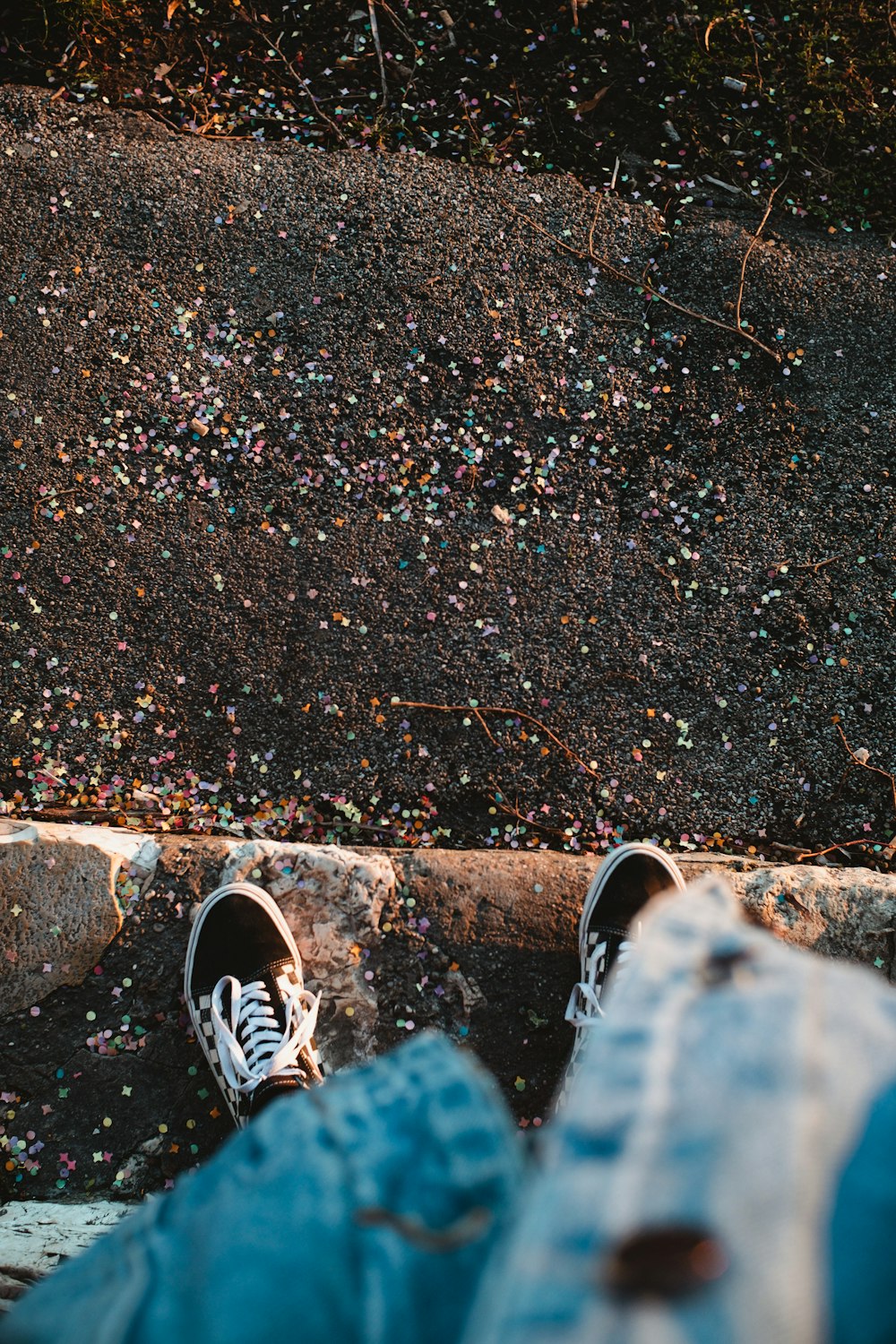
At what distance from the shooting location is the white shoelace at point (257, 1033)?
1666 mm

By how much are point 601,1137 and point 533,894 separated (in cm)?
115

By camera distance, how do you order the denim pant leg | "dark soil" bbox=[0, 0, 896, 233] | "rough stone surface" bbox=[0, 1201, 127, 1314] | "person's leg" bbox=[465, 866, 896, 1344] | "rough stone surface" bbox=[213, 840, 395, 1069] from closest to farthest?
"person's leg" bbox=[465, 866, 896, 1344] → the denim pant leg → "rough stone surface" bbox=[0, 1201, 127, 1314] → "rough stone surface" bbox=[213, 840, 395, 1069] → "dark soil" bbox=[0, 0, 896, 233]

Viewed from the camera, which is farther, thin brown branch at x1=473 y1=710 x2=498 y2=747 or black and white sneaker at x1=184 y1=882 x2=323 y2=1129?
thin brown branch at x1=473 y1=710 x2=498 y2=747

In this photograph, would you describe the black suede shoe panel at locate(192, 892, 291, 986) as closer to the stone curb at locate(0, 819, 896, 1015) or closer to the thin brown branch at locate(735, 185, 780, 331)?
the stone curb at locate(0, 819, 896, 1015)

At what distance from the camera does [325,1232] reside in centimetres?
83

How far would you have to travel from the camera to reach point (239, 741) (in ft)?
6.35

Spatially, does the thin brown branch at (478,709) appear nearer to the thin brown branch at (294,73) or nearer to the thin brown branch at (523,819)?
the thin brown branch at (523,819)

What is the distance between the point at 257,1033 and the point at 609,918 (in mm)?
816

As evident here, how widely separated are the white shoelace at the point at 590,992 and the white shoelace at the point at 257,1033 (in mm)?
569

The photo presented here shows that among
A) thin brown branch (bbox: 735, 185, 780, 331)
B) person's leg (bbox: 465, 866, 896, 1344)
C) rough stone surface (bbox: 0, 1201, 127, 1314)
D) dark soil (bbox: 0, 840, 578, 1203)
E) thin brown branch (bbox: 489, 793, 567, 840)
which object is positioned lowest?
rough stone surface (bbox: 0, 1201, 127, 1314)

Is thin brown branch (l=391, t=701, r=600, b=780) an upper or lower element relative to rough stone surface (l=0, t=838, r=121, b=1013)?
upper

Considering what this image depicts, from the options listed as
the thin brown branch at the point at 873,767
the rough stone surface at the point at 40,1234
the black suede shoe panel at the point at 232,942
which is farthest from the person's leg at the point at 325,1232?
the thin brown branch at the point at 873,767

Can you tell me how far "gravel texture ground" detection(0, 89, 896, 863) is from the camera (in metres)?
1.94

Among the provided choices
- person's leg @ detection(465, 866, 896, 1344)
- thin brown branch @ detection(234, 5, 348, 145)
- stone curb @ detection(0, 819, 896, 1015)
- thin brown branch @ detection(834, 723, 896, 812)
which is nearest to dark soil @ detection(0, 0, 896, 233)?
thin brown branch @ detection(234, 5, 348, 145)
